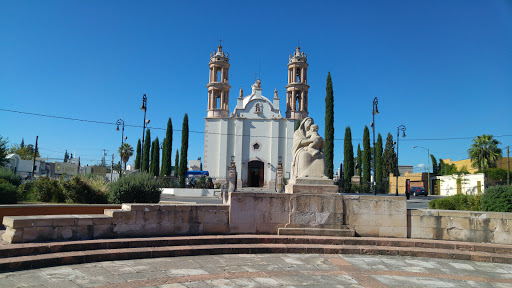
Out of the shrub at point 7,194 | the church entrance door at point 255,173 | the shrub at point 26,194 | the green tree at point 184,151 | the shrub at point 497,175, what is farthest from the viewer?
the church entrance door at point 255,173

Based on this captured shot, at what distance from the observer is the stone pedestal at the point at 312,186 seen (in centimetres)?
860

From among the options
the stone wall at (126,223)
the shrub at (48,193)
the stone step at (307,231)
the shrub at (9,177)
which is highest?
the shrub at (9,177)

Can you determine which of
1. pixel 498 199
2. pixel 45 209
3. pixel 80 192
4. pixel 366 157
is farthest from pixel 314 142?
pixel 366 157

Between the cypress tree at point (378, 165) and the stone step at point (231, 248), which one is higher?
the cypress tree at point (378, 165)

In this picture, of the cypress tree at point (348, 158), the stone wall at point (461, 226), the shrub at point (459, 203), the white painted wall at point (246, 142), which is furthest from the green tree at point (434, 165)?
the stone wall at point (461, 226)

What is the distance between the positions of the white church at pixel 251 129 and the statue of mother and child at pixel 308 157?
34539 mm

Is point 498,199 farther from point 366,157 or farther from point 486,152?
point 486,152

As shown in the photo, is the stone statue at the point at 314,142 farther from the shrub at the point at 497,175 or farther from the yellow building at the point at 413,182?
the yellow building at the point at 413,182

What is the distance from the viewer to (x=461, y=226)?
832cm

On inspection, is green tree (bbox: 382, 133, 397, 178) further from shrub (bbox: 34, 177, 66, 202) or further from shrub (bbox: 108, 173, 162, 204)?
shrub (bbox: 34, 177, 66, 202)

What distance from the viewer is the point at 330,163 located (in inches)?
1491

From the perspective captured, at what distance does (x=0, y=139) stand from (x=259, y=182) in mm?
30052

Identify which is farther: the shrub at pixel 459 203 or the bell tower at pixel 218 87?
the bell tower at pixel 218 87

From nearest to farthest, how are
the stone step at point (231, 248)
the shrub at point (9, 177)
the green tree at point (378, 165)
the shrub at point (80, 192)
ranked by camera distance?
the stone step at point (231, 248) → the shrub at point (80, 192) → the shrub at point (9, 177) → the green tree at point (378, 165)
